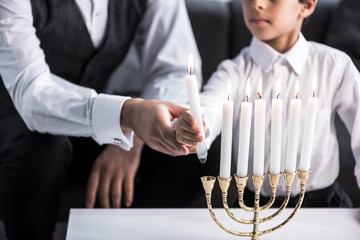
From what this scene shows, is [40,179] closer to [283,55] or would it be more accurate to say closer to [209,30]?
[283,55]

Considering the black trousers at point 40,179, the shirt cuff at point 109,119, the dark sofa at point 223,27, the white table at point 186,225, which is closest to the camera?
the white table at point 186,225

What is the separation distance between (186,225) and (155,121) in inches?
6.9

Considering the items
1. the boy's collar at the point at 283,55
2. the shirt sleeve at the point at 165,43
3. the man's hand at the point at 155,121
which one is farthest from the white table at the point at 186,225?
the shirt sleeve at the point at 165,43

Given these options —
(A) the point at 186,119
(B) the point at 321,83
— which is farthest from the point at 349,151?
(A) the point at 186,119

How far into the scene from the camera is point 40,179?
41.8 inches

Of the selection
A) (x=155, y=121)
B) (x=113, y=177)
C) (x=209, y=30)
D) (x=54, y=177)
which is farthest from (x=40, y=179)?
(x=209, y=30)

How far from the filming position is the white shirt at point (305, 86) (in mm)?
1072

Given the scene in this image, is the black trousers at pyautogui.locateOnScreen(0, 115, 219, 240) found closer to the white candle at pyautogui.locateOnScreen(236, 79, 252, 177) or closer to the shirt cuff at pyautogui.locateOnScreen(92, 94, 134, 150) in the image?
the shirt cuff at pyautogui.locateOnScreen(92, 94, 134, 150)

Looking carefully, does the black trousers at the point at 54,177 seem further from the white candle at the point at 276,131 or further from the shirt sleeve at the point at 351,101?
the white candle at the point at 276,131

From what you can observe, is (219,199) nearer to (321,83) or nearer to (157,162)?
(157,162)

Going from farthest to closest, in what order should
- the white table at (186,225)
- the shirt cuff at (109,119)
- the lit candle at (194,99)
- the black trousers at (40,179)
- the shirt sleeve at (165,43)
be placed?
the shirt sleeve at (165,43), the black trousers at (40,179), the shirt cuff at (109,119), the white table at (186,225), the lit candle at (194,99)

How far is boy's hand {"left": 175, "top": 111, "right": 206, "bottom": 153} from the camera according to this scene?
2.27 ft

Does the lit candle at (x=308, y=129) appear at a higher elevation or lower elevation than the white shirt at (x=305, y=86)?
higher

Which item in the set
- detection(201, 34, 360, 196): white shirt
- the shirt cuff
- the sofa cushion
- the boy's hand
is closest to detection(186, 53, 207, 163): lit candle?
the boy's hand
